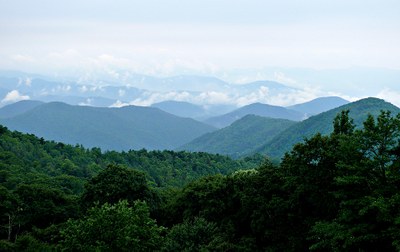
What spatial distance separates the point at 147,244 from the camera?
27422mm

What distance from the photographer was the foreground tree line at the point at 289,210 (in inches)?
858

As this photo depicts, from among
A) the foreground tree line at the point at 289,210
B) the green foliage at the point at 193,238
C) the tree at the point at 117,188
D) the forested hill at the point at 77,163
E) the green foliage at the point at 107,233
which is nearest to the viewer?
the foreground tree line at the point at 289,210

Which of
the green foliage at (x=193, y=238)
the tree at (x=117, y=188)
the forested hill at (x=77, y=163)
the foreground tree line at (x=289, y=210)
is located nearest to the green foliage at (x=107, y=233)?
the foreground tree line at (x=289, y=210)

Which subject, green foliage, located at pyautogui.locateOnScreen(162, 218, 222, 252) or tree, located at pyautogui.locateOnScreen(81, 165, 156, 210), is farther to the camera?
tree, located at pyautogui.locateOnScreen(81, 165, 156, 210)

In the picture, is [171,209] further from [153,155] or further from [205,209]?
[153,155]

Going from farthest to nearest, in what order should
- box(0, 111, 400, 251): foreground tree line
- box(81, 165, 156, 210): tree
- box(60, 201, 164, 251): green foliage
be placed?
1. box(81, 165, 156, 210): tree
2. box(60, 201, 164, 251): green foliage
3. box(0, 111, 400, 251): foreground tree line

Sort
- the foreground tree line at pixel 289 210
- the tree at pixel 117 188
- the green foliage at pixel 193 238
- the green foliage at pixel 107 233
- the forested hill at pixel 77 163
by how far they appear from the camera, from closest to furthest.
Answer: the foreground tree line at pixel 289 210 → the green foliage at pixel 107 233 → the green foliage at pixel 193 238 → the tree at pixel 117 188 → the forested hill at pixel 77 163

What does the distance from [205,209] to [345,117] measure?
45.0 ft

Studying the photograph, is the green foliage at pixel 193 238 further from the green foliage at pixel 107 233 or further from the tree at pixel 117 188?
the tree at pixel 117 188

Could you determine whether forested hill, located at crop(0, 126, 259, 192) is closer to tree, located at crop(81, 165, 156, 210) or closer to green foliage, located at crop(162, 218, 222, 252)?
tree, located at crop(81, 165, 156, 210)

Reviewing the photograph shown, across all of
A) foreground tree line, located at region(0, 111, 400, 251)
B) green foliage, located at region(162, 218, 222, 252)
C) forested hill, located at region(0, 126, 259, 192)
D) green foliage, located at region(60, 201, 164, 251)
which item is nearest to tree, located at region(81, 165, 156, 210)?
foreground tree line, located at region(0, 111, 400, 251)

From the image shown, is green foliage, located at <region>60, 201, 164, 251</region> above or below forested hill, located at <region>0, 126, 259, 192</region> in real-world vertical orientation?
above

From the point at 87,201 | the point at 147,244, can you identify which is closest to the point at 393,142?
the point at 147,244

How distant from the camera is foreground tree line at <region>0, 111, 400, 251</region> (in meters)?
21.8
